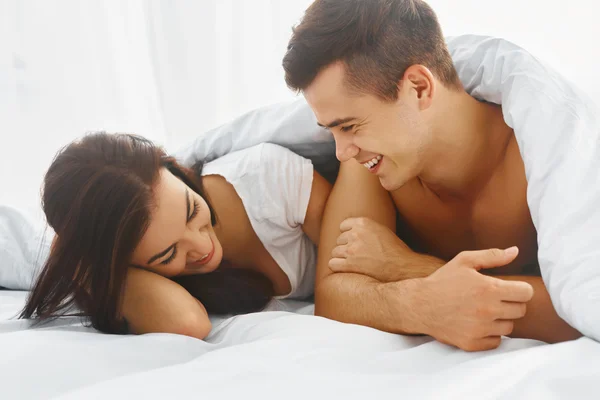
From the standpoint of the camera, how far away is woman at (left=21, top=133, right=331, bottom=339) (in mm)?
1070

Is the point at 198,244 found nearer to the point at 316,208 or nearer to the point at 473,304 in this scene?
the point at 316,208

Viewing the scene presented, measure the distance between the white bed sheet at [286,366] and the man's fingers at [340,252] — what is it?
190mm

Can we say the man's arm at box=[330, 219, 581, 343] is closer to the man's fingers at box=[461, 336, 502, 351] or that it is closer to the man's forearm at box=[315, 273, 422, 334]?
the man's forearm at box=[315, 273, 422, 334]

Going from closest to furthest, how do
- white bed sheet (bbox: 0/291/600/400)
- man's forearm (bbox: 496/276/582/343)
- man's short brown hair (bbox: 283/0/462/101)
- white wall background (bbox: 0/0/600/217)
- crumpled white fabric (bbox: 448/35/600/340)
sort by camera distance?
white bed sheet (bbox: 0/291/600/400), crumpled white fabric (bbox: 448/35/600/340), man's forearm (bbox: 496/276/582/343), man's short brown hair (bbox: 283/0/462/101), white wall background (bbox: 0/0/600/217)

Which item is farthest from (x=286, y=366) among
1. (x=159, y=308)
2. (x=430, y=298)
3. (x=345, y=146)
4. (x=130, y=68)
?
(x=130, y=68)

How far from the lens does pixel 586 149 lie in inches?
37.8

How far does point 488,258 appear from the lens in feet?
2.99

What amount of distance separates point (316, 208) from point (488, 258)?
0.47 meters

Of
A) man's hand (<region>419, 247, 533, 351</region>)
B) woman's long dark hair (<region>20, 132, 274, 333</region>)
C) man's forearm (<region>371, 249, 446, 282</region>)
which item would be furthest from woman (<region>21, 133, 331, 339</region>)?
man's hand (<region>419, 247, 533, 351</region>)

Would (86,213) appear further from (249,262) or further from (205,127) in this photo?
(205,127)

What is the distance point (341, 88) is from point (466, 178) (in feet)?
1.08

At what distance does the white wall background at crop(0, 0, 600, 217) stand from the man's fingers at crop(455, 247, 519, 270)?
144cm

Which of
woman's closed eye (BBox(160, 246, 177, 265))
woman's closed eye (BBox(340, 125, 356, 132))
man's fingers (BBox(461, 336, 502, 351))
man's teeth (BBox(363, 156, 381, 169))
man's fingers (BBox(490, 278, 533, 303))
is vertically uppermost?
woman's closed eye (BBox(340, 125, 356, 132))

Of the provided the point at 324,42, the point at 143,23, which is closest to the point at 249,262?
the point at 324,42
